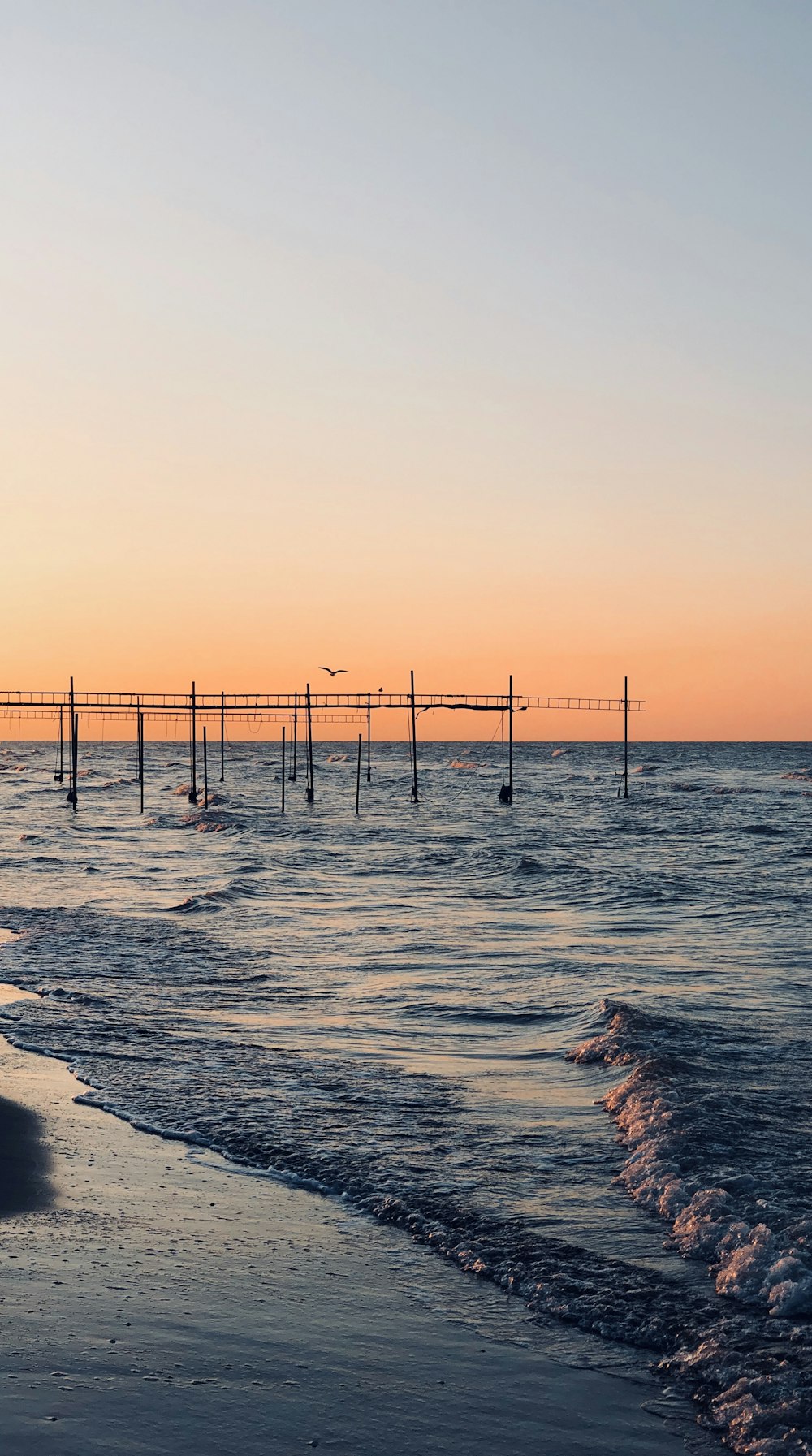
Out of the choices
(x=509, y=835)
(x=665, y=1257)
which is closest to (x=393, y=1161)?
(x=665, y=1257)

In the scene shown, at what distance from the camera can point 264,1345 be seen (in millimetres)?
5070

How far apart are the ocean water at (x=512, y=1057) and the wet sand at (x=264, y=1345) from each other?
32 centimetres

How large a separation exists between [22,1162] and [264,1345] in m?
2.96

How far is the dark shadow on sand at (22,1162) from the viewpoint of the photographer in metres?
6.76

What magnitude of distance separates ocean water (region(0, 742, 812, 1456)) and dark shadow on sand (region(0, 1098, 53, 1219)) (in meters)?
0.79

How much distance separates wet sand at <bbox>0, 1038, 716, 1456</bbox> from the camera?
4406 mm

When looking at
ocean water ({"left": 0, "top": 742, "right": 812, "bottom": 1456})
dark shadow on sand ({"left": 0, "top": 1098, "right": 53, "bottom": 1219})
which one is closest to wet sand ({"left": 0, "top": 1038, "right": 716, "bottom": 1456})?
dark shadow on sand ({"left": 0, "top": 1098, "right": 53, "bottom": 1219})

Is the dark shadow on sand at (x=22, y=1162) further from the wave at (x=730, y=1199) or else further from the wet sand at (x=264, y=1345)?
the wave at (x=730, y=1199)

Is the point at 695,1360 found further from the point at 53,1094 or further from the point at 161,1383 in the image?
the point at 53,1094

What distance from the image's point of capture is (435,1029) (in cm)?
1193

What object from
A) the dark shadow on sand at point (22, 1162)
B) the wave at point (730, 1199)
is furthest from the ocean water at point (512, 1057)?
the dark shadow on sand at point (22, 1162)

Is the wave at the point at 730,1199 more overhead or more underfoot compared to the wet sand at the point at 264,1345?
more underfoot

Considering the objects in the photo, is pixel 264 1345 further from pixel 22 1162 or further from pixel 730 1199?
pixel 730 1199

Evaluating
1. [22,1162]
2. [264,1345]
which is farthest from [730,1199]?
[22,1162]
